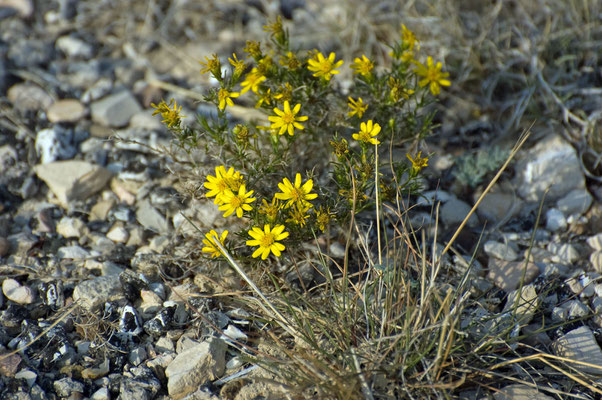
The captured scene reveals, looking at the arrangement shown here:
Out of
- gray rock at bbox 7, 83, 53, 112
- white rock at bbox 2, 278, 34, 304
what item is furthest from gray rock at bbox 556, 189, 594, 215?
gray rock at bbox 7, 83, 53, 112

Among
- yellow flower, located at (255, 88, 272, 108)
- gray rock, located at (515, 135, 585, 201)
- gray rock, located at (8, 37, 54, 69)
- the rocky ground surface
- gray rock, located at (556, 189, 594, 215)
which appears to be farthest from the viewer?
gray rock, located at (8, 37, 54, 69)

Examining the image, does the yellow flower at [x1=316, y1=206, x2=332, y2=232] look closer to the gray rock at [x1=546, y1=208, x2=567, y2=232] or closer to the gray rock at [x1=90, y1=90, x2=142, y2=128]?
the gray rock at [x1=546, y1=208, x2=567, y2=232]

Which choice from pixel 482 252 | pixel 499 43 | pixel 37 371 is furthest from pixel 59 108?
pixel 499 43

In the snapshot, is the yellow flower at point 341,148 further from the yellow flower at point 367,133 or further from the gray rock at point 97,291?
the gray rock at point 97,291

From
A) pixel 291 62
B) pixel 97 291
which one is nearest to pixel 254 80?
pixel 291 62

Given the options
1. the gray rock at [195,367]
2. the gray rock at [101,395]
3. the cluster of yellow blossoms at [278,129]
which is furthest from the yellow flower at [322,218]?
the gray rock at [101,395]

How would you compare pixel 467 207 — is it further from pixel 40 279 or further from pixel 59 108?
pixel 59 108

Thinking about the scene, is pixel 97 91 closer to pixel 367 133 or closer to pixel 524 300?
pixel 367 133

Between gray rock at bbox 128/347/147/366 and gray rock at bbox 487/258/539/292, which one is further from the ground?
gray rock at bbox 487/258/539/292
